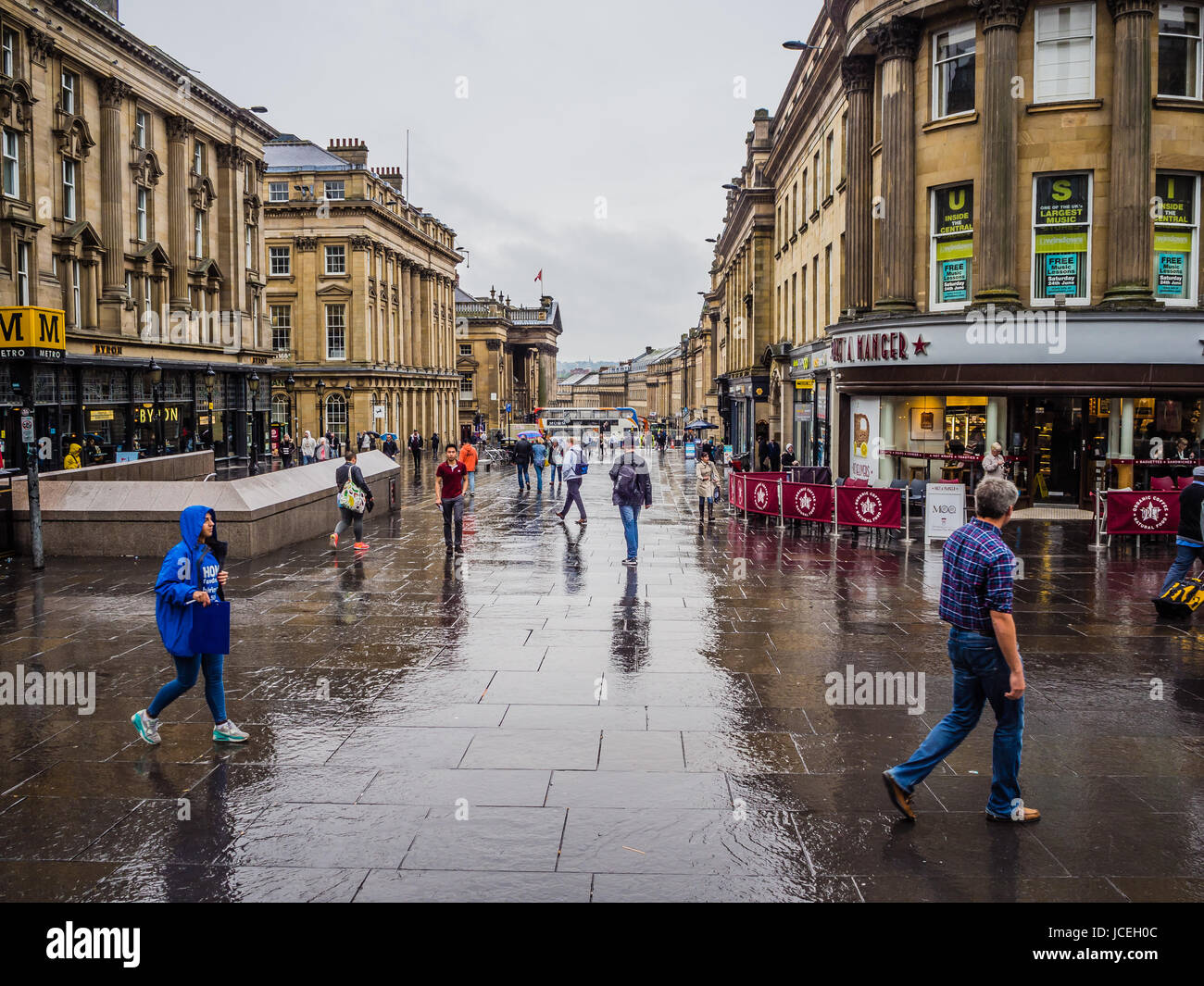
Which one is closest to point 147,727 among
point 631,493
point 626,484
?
point 626,484

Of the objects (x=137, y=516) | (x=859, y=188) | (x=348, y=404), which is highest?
(x=859, y=188)

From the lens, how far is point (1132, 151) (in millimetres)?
20328

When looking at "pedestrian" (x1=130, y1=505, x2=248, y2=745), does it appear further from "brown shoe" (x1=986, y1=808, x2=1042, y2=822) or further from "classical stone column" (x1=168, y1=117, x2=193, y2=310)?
"classical stone column" (x1=168, y1=117, x2=193, y2=310)

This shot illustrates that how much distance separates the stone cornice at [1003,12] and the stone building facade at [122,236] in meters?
23.9

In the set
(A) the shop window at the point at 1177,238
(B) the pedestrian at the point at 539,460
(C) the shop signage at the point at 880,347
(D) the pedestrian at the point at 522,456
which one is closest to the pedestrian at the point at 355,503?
(C) the shop signage at the point at 880,347

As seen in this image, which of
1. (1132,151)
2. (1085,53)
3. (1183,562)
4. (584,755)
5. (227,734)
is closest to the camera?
(584,755)

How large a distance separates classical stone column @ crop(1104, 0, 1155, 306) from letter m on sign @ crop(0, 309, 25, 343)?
19709 mm

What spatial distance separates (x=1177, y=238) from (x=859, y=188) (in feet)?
24.8

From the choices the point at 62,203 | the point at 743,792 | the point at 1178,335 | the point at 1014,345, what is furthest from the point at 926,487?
the point at 62,203

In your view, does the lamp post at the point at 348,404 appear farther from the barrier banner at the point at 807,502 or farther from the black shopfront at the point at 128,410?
the barrier banner at the point at 807,502

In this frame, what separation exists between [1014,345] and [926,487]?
178 inches

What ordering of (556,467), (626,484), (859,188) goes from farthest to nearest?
(556,467) → (859,188) → (626,484)

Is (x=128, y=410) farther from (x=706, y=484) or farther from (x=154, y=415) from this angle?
(x=706, y=484)
